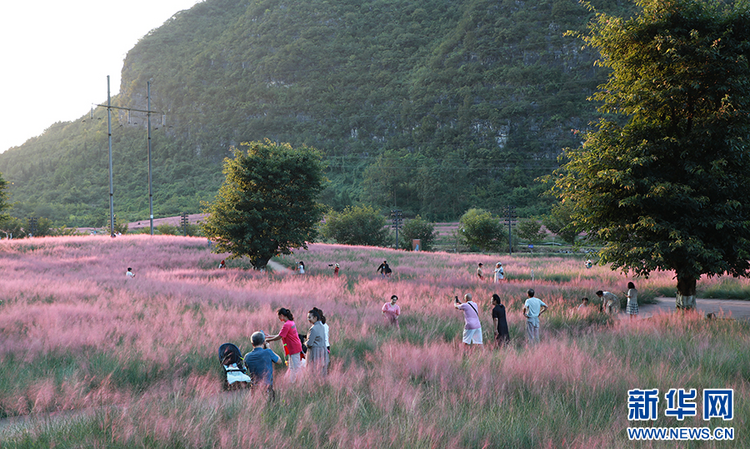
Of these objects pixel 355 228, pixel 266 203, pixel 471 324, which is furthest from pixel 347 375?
pixel 355 228

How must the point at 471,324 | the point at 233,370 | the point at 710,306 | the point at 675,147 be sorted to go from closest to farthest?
1. the point at 233,370
2. the point at 471,324
3. the point at 675,147
4. the point at 710,306

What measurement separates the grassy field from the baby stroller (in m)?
0.24

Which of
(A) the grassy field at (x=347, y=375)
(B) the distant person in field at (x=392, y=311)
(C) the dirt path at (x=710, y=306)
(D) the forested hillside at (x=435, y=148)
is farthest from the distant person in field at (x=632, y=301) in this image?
(D) the forested hillside at (x=435, y=148)

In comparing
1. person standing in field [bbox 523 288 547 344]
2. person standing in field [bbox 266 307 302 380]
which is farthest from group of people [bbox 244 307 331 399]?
person standing in field [bbox 523 288 547 344]

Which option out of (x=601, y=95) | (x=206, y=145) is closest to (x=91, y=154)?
(x=206, y=145)

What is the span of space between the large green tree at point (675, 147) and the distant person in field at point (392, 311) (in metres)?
6.44

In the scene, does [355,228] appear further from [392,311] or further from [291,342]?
[291,342]

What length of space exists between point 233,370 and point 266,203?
19.5 m

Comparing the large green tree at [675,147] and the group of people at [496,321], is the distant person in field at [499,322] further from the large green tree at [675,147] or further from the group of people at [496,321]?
the large green tree at [675,147]

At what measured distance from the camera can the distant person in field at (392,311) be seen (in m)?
13.0

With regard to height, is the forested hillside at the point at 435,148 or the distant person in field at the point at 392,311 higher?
the forested hillside at the point at 435,148

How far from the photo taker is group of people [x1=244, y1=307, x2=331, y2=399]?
23.7 ft

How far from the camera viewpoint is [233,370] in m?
7.80

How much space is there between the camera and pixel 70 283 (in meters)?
20.6
